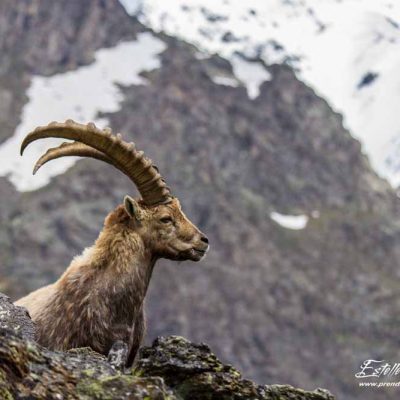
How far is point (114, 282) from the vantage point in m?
13.3

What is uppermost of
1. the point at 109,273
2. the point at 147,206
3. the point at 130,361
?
the point at 147,206

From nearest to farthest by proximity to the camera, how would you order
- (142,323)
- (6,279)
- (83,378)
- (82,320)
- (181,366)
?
1. (83,378)
2. (181,366)
3. (82,320)
4. (142,323)
5. (6,279)

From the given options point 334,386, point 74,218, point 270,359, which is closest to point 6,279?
point 74,218

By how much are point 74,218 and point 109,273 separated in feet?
586

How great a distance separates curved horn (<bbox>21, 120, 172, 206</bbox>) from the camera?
527 inches

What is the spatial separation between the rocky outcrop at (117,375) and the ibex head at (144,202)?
3.05 meters

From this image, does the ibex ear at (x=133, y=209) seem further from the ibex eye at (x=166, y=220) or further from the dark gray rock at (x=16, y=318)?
the dark gray rock at (x=16, y=318)

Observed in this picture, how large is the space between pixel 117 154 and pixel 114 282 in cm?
199

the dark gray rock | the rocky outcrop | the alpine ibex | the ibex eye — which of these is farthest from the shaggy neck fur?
the rocky outcrop

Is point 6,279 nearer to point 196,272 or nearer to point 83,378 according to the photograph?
point 196,272

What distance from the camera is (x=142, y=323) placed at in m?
13.6

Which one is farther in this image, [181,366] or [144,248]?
[144,248]

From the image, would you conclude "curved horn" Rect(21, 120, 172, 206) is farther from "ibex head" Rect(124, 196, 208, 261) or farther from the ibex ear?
the ibex ear

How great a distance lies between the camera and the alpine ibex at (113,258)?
1273 centimetres
